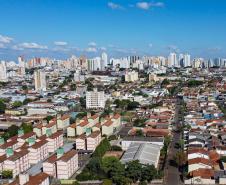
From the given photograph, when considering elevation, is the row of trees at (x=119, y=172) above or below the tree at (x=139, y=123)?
below

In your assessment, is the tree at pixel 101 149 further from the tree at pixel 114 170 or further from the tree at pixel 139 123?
the tree at pixel 139 123

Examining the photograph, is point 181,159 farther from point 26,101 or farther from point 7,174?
point 26,101

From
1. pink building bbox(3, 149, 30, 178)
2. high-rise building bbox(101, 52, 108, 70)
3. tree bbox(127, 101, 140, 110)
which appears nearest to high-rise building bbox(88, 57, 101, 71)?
high-rise building bbox(101, 52, 108, 70)

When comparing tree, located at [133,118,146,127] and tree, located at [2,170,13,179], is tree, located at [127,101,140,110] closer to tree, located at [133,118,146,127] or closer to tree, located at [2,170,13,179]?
tree, located at [133,118,146,127]

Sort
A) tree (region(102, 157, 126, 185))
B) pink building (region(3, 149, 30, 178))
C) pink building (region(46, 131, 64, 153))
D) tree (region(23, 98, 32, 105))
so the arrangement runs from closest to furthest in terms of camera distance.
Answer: tree (region(102, 157, 126, 185)) < pink building (region(3, 149, 30, 178)) < pink building (region(46, 131, 64, 153)) < tree (region(23, 98, 32, 105))

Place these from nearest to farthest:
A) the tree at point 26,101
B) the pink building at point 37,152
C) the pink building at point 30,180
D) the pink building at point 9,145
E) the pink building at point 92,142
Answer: the pink building at point 30,180 → the pink building at point 37,152 → the pink building at point 9,145 → the pink building at point 92,142 → the tree at point 26,101

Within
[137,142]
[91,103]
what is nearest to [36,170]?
[137,142]

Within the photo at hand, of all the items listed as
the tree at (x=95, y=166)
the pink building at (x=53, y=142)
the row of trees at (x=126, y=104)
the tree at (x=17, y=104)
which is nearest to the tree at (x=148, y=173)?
the tree at (x=95, y=166)

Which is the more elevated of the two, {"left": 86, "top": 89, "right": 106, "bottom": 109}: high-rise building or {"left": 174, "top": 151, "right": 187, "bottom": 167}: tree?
{"left": 86, "top": 89, "right": 106, "bottom": 109}: high-rise building
